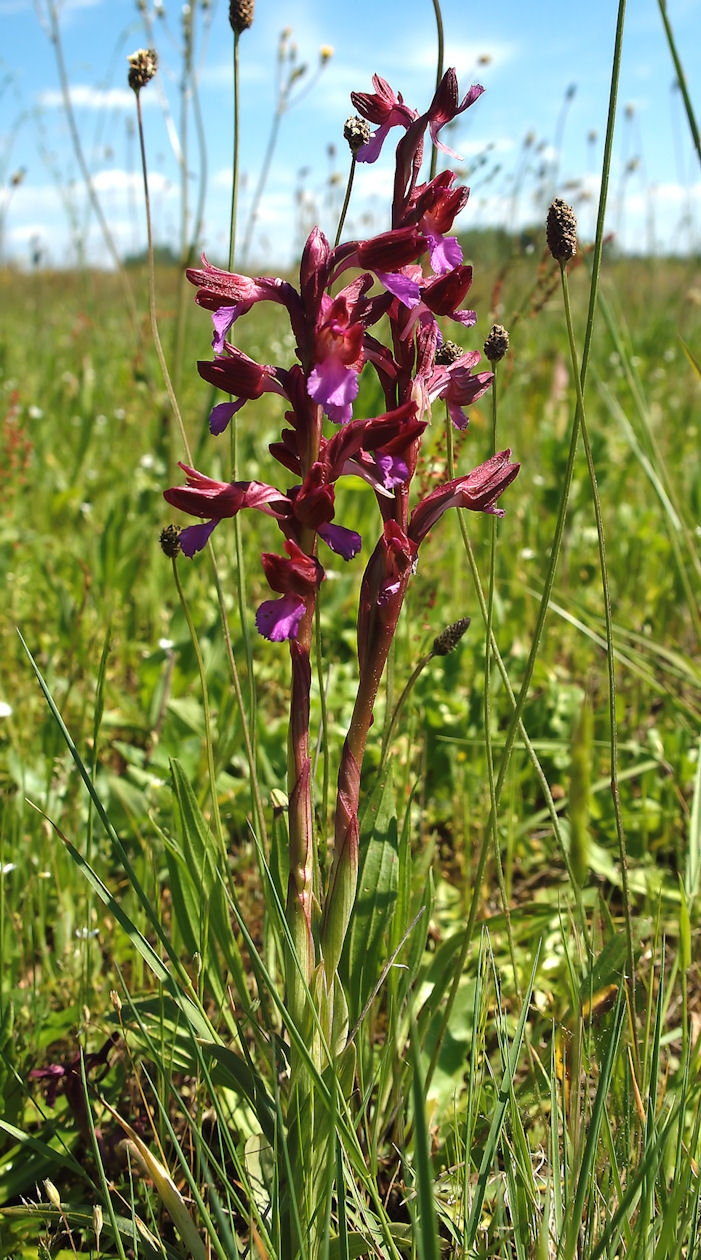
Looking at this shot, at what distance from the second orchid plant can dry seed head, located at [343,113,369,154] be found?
0.35ft

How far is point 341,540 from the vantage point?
36.5 inches

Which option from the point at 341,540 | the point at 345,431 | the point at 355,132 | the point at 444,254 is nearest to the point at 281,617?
the point at 341,540

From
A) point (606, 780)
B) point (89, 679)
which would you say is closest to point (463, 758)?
point (606, 780)

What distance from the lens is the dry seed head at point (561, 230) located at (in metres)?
0.93

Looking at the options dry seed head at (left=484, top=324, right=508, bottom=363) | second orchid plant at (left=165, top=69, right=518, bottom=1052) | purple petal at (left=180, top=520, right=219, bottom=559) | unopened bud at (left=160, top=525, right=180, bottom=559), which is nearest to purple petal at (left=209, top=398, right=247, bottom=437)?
second orchid plant at (left=165, top=69, right=518, bottom=1052)

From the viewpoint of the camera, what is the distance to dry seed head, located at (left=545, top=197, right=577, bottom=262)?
Answer: 93cm

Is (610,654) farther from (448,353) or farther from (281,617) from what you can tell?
(448,353)

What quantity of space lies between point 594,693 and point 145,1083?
60.1 inches

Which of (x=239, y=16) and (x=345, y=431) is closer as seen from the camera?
(x=345, y=431)

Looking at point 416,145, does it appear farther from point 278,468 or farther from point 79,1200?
point 278,468

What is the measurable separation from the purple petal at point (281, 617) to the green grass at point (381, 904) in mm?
249

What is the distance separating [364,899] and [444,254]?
83 centimetres

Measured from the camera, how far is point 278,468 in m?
3.43

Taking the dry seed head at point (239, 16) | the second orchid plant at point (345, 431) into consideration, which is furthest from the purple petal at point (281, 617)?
the dry seed head at point (239, 16)
